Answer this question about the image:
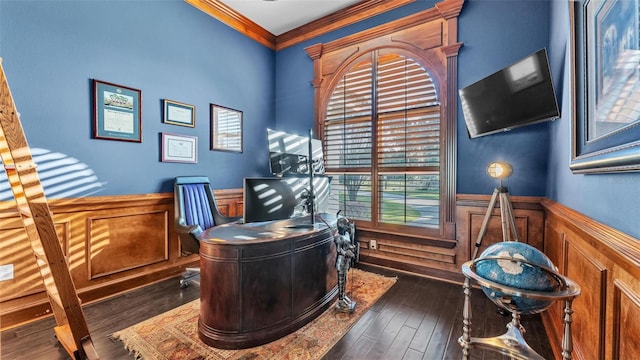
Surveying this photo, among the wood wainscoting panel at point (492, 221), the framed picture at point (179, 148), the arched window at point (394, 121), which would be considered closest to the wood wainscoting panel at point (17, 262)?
the framed picture at point (179, 148)

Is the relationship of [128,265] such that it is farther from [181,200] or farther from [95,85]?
[95,85]

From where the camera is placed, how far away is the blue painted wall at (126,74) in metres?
2.22

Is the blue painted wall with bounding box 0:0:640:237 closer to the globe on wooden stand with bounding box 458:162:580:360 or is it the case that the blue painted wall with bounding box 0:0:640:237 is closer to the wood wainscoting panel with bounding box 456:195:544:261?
the wood wainscoting panel with bounding box 456:195:544:261

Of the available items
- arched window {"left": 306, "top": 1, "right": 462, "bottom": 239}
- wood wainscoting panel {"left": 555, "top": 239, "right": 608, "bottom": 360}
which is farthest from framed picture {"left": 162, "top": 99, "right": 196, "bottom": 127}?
wood wainscoting panel {"left": 555, "top": 239, "right": 608, "bottom": 360}

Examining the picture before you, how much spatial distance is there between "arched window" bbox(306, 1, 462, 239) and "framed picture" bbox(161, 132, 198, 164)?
1.74 meters

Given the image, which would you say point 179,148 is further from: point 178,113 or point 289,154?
point 289,154

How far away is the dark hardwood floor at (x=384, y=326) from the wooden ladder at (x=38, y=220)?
0.22m

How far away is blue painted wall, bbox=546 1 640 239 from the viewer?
101 centimetres

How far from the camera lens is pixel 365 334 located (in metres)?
2.02

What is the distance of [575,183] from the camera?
1669 millimetres

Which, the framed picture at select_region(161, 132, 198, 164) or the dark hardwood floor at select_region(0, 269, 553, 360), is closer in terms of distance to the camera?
the dark hardwood floor at select_region(0, 269, 553, 360)

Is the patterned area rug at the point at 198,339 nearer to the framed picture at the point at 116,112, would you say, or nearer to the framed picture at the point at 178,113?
the framed picture at the point at 116,112

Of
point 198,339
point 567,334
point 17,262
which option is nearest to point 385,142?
point 567,334

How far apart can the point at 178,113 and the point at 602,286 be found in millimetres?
3794
